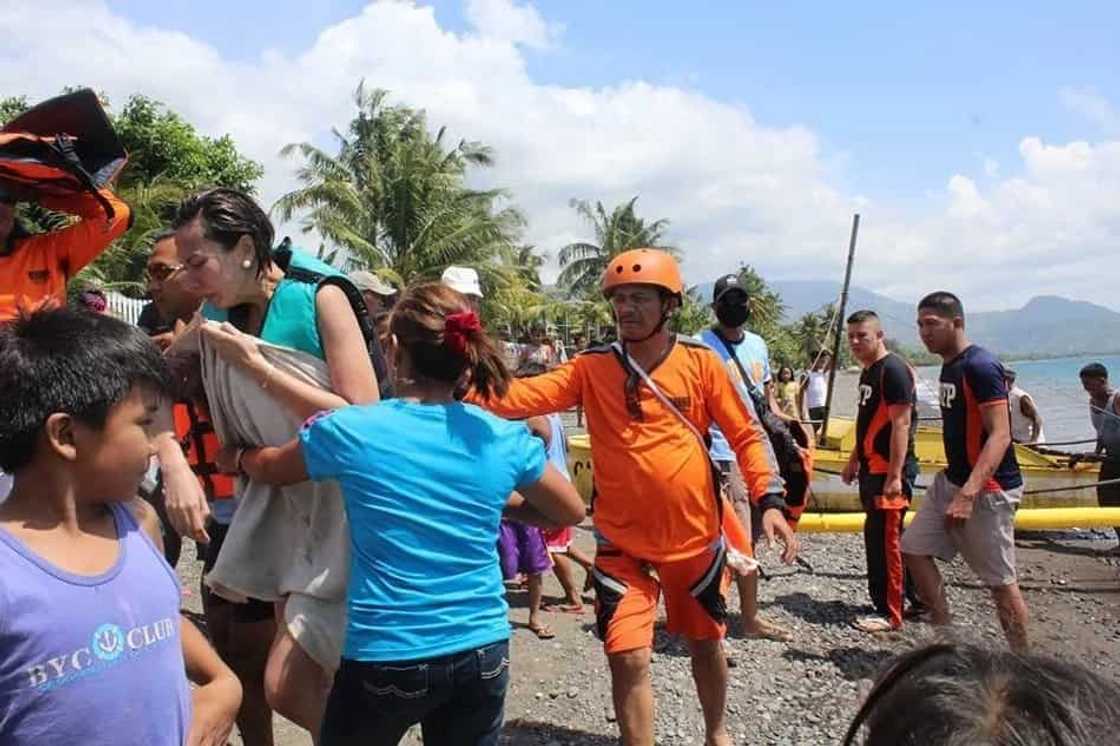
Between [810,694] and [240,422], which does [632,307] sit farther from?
[810,694]

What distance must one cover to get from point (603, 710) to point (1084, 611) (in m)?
4.53

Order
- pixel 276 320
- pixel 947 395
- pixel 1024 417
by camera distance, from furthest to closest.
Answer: pixel 1024 417
pixel 947 395
pixel 276 320

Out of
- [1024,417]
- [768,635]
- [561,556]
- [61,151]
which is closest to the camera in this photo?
[61,151]

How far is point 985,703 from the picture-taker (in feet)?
2.92

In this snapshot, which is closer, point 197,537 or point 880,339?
A: point 197,537

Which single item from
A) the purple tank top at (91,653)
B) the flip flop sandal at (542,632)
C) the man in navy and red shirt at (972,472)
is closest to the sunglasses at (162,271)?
the purple tank top at (91,653)

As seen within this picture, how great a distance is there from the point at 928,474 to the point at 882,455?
5.65 meters

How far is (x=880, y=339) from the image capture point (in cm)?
575

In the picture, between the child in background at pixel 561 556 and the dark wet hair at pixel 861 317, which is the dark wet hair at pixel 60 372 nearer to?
the child in background at pixel 561 556

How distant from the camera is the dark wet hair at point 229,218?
2273mm

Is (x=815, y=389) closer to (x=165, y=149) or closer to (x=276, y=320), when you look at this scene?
(x=276, y=320)

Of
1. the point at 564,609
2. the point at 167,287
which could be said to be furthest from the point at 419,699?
the point at 564,609

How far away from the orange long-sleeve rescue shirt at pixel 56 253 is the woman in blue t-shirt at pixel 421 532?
120 cm

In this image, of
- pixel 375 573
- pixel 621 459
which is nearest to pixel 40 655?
pixel 375 573
